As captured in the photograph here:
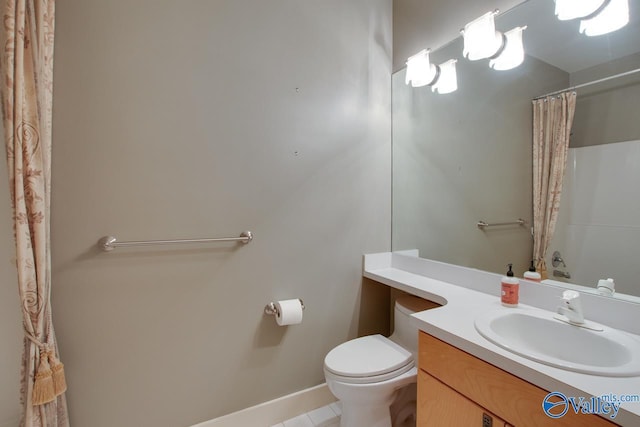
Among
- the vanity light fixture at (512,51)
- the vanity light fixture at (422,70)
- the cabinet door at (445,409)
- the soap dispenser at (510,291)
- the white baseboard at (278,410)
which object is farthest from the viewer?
the vanity light fixture at (422,70)

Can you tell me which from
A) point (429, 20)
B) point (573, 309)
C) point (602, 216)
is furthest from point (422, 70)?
point (573, 309)

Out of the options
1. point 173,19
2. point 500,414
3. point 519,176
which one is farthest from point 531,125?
point 173,19

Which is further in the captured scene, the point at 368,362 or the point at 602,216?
the point at 368,362

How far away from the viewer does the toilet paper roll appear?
1.49 metres

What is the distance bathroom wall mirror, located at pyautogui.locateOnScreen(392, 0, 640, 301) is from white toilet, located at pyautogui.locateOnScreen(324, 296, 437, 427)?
2.04 ft

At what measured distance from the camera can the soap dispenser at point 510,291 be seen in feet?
3.95

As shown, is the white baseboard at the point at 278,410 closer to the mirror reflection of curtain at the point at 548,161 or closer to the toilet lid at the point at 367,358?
the toilet lid at the point at 367,358

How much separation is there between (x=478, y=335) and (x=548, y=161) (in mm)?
881

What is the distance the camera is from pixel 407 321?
5.04 ft

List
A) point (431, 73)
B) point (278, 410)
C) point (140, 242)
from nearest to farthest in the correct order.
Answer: point (140, 242) → point (278, 410) → point (431, 73)

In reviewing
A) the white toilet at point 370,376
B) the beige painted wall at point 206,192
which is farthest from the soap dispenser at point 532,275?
the beige painted wall at point 206,192

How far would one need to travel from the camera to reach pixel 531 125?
1.35 metres

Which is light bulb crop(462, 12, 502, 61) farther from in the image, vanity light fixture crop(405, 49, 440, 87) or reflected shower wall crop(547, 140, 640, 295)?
reflected shower wall crop(547, 140, 640, 295)

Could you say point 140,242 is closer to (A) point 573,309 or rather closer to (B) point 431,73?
(A) point 573,309
